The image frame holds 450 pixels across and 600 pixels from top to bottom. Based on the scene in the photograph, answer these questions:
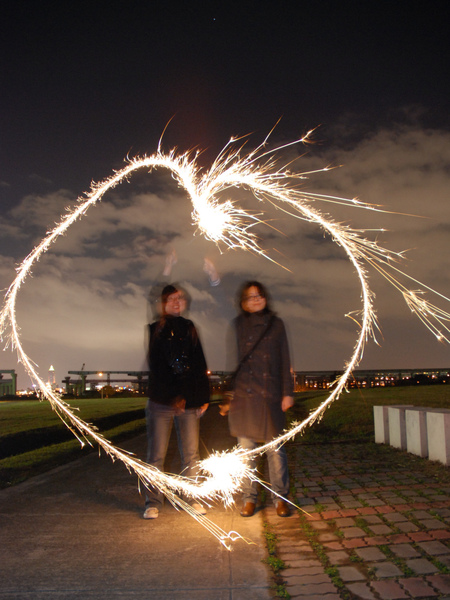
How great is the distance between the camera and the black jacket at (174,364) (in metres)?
4.48

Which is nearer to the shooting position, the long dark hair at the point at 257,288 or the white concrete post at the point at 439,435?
the long dark hair at the point at 257,288

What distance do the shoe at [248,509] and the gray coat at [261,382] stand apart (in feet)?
1.85

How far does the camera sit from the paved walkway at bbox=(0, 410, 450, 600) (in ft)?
9.69

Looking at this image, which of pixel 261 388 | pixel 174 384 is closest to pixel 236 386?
pixel 261 388

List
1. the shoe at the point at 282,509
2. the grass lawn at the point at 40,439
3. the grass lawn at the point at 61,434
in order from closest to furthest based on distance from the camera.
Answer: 1. the shoe at the point at 282,509
2. the grass lawn at the point at 40,439
3. the grass lawn at the point at 61,434

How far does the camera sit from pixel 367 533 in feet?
12.7

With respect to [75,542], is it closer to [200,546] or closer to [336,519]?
[200,546]

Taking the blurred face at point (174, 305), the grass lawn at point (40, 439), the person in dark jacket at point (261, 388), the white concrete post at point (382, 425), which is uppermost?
the blurred face at point (174, 305)

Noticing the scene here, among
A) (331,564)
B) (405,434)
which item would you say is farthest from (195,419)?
(405,434)

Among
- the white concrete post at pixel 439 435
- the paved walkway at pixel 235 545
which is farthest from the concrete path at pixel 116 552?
the white concrete post at pixel 439 435

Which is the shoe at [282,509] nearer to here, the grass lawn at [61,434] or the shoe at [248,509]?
the shoe at [248,509]

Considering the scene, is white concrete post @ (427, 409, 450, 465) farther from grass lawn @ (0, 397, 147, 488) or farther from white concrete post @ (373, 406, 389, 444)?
grass lawn @ (0, 397, 147, 488)

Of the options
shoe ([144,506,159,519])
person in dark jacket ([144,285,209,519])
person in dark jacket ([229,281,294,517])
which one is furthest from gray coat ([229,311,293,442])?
shoe ([144,506,159,519])

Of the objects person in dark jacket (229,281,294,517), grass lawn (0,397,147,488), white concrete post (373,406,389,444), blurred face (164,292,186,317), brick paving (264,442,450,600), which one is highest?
blurred face (164,292,186,317)
